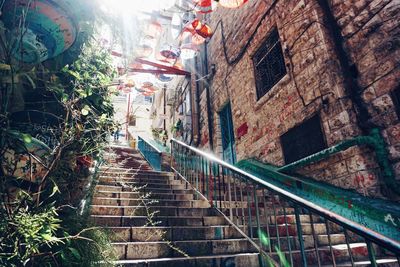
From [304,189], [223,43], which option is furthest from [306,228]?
[223,43]

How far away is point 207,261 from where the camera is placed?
2.87 m

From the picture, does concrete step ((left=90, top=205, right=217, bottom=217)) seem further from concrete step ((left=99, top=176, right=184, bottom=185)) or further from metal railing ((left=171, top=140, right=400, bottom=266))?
concrete step ((left=99, top=176, right=184, bottom=185))

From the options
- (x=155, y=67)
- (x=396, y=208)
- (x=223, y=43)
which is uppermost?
(x=155, y=67)

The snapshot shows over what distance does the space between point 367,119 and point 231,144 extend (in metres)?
4.82

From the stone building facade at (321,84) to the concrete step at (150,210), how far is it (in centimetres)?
224

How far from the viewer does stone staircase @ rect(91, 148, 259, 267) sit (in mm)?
2889

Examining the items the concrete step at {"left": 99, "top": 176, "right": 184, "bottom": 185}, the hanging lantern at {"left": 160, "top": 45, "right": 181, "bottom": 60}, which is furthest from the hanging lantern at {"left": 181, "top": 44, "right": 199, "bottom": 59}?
the concrete step at {"left": 99, "top": 176, "right": 184, "bottom": 185}

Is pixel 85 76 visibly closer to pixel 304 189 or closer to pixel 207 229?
pixel 207 229

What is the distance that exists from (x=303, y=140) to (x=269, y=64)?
243 centimetres

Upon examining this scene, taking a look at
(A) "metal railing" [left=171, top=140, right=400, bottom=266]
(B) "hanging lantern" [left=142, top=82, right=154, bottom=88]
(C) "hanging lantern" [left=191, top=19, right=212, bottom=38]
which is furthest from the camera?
(B) "hanging lantern" [left=142, top=82, right=154, bottom=88]

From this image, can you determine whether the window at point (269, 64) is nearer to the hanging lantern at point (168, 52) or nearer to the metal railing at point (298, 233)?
the metal railing at point (298, 233)

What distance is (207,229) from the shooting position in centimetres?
351

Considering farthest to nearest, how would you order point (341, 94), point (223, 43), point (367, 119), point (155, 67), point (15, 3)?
1. point (155, 67)
2. point (223, 43)
3. point (341, 94)
4. point (367, 119)
5. point (15, 3)

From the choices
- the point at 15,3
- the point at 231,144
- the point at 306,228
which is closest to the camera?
the point at 15,3
